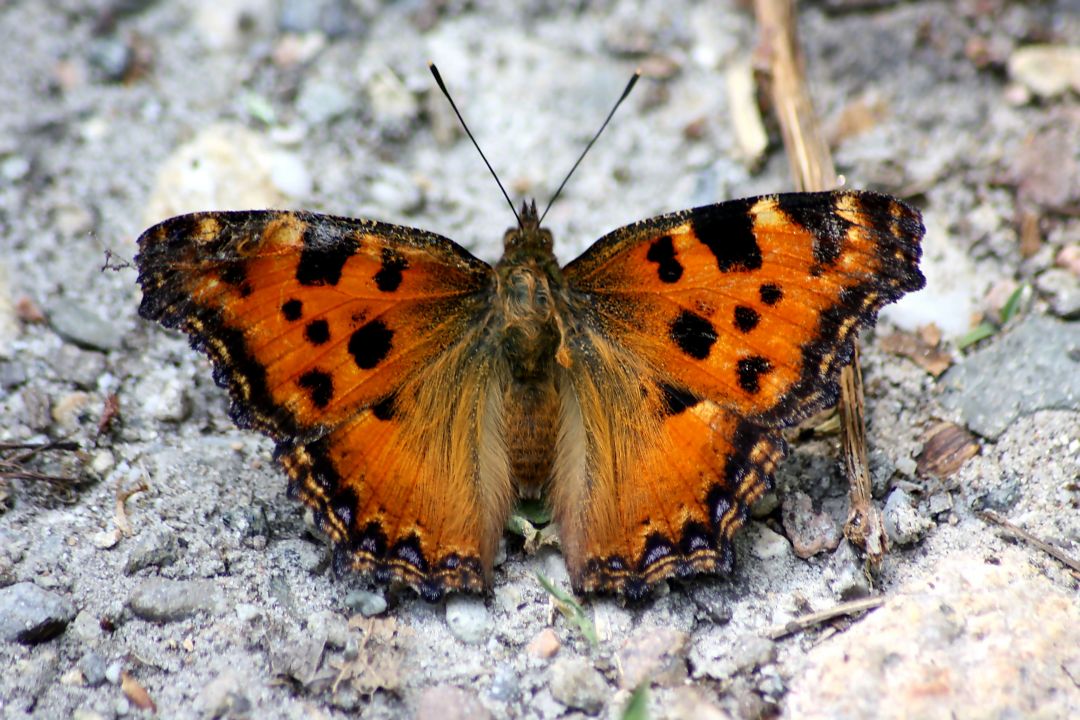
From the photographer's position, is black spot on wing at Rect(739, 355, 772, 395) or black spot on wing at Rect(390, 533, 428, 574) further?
black spot on wing at Rect(390, 533, 428, 574)

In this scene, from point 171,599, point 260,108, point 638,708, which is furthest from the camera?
point 260,108

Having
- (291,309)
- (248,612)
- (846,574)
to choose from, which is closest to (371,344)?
(291,309)

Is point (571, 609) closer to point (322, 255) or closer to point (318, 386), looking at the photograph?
point (318, 386)

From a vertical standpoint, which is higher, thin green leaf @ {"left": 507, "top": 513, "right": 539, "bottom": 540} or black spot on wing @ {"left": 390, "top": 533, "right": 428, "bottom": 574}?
thin green leaf @ {"left": 507, "top": 513, "right": 539, "bottom": 540}

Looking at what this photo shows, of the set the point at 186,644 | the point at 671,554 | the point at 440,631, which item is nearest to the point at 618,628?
the point at 671,554

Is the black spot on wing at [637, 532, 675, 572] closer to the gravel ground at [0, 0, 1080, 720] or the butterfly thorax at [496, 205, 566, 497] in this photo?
the gravel ground at [0, 0, 1080, 720]

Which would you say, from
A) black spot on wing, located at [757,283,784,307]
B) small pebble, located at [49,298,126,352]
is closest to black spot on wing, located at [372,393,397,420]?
black spot on wing, located at [757,283,784,307]

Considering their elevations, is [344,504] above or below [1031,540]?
below

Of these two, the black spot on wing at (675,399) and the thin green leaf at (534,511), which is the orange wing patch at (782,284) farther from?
the thin green leaf at (534,511)
